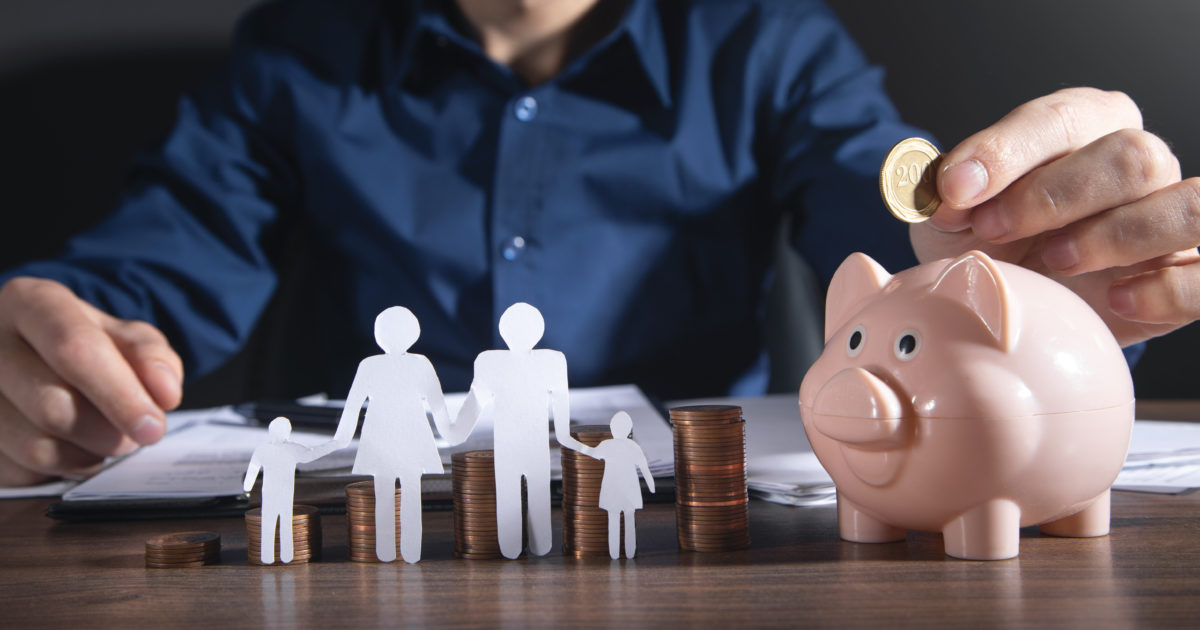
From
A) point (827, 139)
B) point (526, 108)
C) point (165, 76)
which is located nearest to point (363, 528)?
point (526, 108)

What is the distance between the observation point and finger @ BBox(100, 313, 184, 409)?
0.88 m

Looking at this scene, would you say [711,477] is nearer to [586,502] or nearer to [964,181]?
[586,502]

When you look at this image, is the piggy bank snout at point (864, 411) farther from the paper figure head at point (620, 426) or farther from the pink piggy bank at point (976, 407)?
the paper figure head at point (620, 426)

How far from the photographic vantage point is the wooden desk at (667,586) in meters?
0.47

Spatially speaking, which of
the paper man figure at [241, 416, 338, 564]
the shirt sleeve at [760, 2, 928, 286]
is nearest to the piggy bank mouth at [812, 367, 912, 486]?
the paper man figure at [241, 416, 338, 564]

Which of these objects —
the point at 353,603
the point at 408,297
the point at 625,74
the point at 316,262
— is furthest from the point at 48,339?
the point at 625,74

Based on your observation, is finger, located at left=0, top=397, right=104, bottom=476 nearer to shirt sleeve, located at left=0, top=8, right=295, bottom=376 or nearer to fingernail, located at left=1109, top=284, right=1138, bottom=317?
shirt sleeve, located at left=0, top=8, right=295, bottom=376

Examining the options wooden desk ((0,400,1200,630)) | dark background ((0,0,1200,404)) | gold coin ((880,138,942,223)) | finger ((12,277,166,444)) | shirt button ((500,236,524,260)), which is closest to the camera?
wooden desk ((0,400,1200,630))

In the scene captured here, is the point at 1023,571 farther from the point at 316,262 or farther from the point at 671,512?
the point at 316,262

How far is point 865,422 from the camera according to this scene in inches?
21.0

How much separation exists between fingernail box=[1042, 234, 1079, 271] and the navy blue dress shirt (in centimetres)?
57

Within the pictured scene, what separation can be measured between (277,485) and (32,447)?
0.44 m

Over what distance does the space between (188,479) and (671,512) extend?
444mm

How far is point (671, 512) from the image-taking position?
2.36 ft
